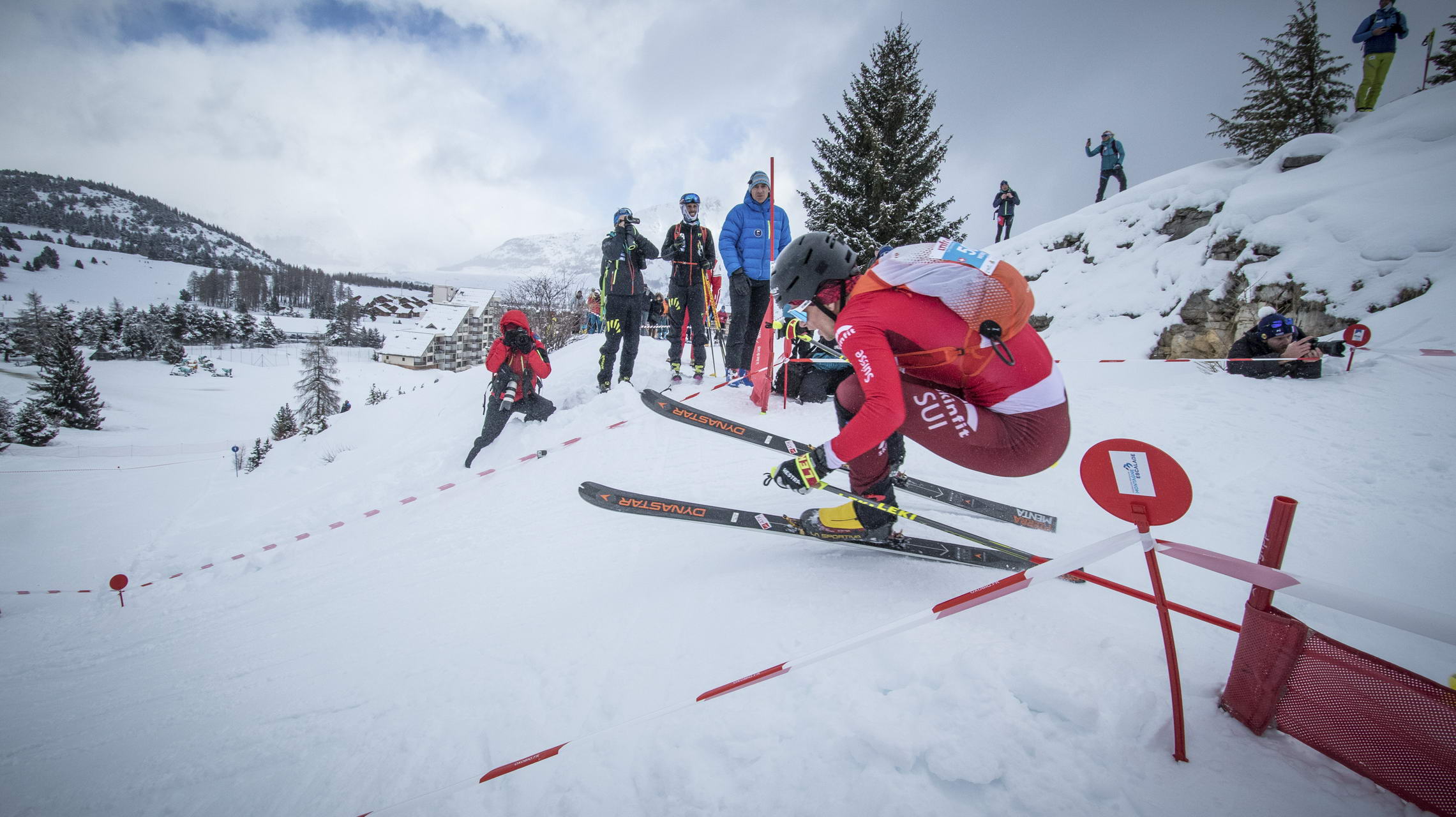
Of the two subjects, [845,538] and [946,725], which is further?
[845,538]

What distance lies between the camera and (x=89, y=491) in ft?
31.5

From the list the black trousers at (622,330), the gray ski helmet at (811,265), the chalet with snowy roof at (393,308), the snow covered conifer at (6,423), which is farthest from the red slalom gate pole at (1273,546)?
the chalet with snowy roof at (393,308)

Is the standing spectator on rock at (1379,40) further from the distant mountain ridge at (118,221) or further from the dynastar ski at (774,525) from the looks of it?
the distant mountain ridge at (118,221)

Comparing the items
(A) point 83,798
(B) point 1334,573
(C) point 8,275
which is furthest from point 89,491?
(C) point 8,275

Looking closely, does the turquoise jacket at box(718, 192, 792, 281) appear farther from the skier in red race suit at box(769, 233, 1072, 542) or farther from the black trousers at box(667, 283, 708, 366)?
the skier in red race suit at box(769, 233, 1072, 542)

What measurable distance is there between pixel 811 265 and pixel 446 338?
73.9m

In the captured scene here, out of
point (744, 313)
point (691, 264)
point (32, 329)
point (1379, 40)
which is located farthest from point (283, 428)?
point (1379, 40)

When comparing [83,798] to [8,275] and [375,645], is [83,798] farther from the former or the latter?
[8,275]

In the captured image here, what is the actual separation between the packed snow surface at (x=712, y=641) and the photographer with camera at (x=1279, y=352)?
0.70ft

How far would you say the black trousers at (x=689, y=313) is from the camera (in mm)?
7199

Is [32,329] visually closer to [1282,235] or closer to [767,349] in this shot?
[767,349]

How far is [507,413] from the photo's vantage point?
680 centimetres

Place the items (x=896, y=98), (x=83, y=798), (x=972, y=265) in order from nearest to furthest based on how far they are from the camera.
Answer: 1. (x=83, y=798)
2. (x=972, y=265)
3. (x=896, y=98)

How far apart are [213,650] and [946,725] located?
4.22 m
